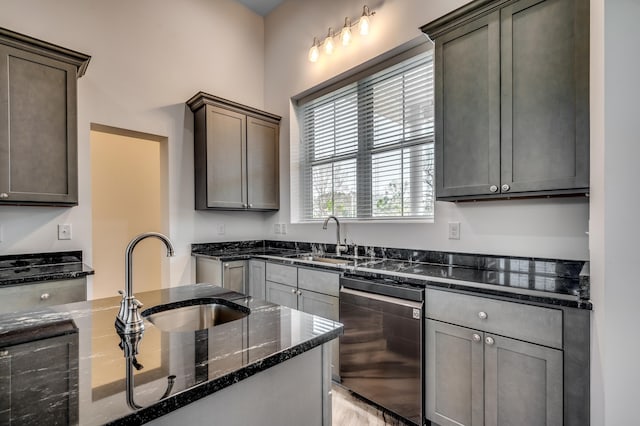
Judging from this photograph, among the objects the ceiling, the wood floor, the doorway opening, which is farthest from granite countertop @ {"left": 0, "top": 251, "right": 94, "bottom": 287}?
the ceiling

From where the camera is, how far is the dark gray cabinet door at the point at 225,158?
125 inches

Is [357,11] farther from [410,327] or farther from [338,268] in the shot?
[410,327]

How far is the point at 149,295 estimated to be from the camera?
143 centimetres

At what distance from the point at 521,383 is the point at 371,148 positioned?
207 cm

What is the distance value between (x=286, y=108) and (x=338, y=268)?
2.18 m

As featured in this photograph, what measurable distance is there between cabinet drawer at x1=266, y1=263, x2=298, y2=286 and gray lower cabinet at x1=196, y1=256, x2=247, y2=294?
0.31m

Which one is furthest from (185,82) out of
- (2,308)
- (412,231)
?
(412,231)

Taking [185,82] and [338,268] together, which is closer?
[338,268]

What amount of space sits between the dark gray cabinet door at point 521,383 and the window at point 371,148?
1189 millimetres

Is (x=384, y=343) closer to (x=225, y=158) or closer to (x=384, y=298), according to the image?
(x=384, y=298)

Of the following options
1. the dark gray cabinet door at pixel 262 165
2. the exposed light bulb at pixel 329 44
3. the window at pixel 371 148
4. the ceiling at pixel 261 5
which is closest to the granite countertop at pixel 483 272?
the window at pixel 371 148

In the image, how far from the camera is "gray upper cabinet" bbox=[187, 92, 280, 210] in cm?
317

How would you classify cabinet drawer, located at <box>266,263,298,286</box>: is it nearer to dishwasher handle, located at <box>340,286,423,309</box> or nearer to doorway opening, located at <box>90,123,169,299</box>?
dishwasher handle, located at <box>340,286,423,309</box>

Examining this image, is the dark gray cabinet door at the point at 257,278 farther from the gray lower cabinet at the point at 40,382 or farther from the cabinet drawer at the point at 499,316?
the gray lower cabinet at the point at 40,382
